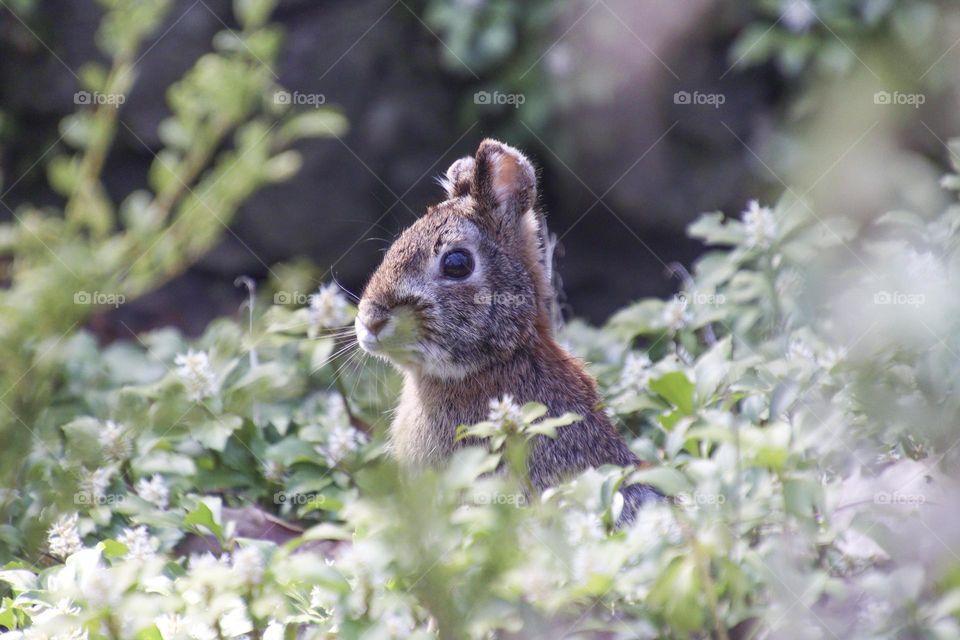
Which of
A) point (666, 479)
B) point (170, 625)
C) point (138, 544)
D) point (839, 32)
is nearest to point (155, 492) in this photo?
point (138, 544)

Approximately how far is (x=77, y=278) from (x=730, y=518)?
110 cm

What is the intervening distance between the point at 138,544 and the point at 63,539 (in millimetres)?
181

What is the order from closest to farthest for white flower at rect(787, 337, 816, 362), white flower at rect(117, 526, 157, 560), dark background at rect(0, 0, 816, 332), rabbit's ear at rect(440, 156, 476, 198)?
white flower at rect(117, 526, 157, 560)
white flower at rect(787, 337, 816, 362)
rabbit's ear at rect(440, 156, 476, 198)
dark background at rect(0, 0, 816, 332)

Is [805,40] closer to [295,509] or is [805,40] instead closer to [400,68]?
[400,68]

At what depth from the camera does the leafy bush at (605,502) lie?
1680mm

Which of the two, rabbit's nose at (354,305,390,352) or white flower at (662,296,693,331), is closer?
rabbit's nose at (354,305,390,352)

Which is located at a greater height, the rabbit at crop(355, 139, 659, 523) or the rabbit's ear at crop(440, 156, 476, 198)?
the rabbit's ear at crop(440, 156, 476, 198)

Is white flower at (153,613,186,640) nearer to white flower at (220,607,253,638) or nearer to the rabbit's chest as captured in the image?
white flower at (220,607,253,638)

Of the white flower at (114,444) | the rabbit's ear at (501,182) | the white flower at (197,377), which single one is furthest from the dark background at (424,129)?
the white flower at (114,444)

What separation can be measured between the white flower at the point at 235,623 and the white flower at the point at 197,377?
1.12 m

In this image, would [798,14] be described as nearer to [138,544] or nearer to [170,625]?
[138,544]

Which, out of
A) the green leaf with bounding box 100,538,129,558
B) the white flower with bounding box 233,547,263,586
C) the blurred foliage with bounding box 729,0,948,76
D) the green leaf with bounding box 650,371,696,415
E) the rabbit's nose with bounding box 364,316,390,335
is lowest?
the white flower with bounding box 233,547,263,586

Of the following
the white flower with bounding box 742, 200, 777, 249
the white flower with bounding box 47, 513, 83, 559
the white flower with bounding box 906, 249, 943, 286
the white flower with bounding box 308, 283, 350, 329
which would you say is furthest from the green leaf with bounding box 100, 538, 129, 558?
the white flower with bounding box 742, 200, 777, 249

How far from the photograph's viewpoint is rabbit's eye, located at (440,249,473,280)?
321cm
